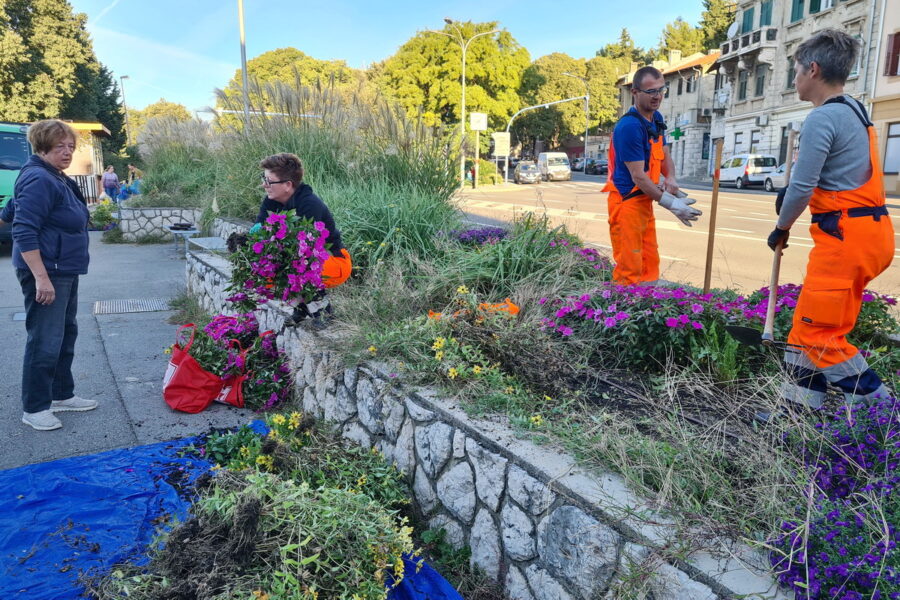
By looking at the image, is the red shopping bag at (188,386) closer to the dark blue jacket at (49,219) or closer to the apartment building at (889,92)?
the dark blue jacket at (49,219)

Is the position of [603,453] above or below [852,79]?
below

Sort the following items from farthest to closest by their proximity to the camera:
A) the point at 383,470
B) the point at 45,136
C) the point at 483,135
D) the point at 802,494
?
the point at 483,135 < the point at 45,136 < the point at 383,470 < the point at 802,494

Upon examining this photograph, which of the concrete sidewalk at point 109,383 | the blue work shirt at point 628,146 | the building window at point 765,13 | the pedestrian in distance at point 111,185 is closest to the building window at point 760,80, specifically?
the building window at point 765,13

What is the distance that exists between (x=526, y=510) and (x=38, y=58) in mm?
38689

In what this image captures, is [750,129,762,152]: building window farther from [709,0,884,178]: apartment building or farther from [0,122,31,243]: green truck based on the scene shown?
[0,122,31,243]: green truck

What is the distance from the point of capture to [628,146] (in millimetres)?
4215

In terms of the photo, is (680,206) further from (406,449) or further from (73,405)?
(73,405)

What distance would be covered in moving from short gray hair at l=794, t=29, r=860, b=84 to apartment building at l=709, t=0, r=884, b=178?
30.4 metres

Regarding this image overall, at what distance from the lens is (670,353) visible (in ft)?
11.6

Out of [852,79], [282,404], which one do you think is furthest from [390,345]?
[852,79]

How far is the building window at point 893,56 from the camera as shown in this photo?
2611 cm

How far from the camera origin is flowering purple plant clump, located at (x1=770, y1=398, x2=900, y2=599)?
5.12 ft

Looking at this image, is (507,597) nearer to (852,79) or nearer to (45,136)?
(45,136)

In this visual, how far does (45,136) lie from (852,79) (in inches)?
1303
